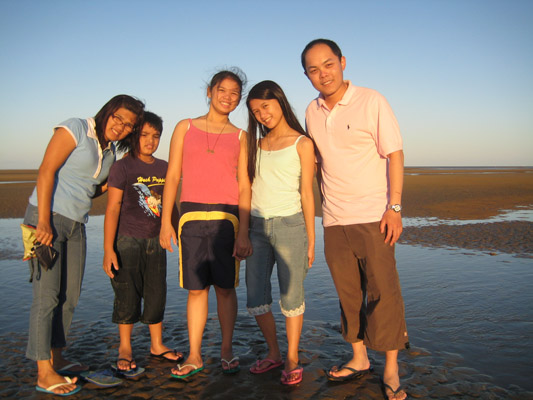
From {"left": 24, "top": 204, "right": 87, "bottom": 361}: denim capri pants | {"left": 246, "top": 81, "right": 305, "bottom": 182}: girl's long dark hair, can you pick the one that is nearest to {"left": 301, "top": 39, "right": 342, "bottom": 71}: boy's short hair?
{"left": 246, "top": 81, "right": 305, "bottom": 182}: girl's long dark hair

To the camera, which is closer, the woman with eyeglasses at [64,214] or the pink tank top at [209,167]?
the woman with eyeglasses at [64,214]

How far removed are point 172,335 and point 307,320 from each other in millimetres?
1463

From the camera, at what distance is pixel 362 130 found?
10.5 ft

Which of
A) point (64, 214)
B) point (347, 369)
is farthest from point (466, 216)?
→ point (64, 214)

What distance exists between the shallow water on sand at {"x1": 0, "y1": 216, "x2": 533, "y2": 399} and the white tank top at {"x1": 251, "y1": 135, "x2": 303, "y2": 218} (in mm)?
1353

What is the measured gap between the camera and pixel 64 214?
3314 mm

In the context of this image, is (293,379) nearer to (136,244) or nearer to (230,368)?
(230,368)

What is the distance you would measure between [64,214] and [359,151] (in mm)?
2353

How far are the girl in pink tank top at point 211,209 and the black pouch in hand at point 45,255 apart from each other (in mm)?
835

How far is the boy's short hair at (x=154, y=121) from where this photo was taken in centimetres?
381

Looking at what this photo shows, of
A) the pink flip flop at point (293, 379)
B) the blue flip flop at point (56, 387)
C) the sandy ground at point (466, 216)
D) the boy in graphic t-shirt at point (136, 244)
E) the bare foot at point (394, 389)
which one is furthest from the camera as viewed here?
the sandy ground at point (466, 216)

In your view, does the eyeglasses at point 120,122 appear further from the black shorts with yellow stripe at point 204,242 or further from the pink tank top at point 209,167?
the black shorts with yellow stripe at point 204,242

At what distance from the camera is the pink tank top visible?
3.47m

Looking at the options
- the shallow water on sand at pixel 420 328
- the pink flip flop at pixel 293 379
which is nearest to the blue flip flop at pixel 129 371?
the shallow water on sand at pixel 420 328
